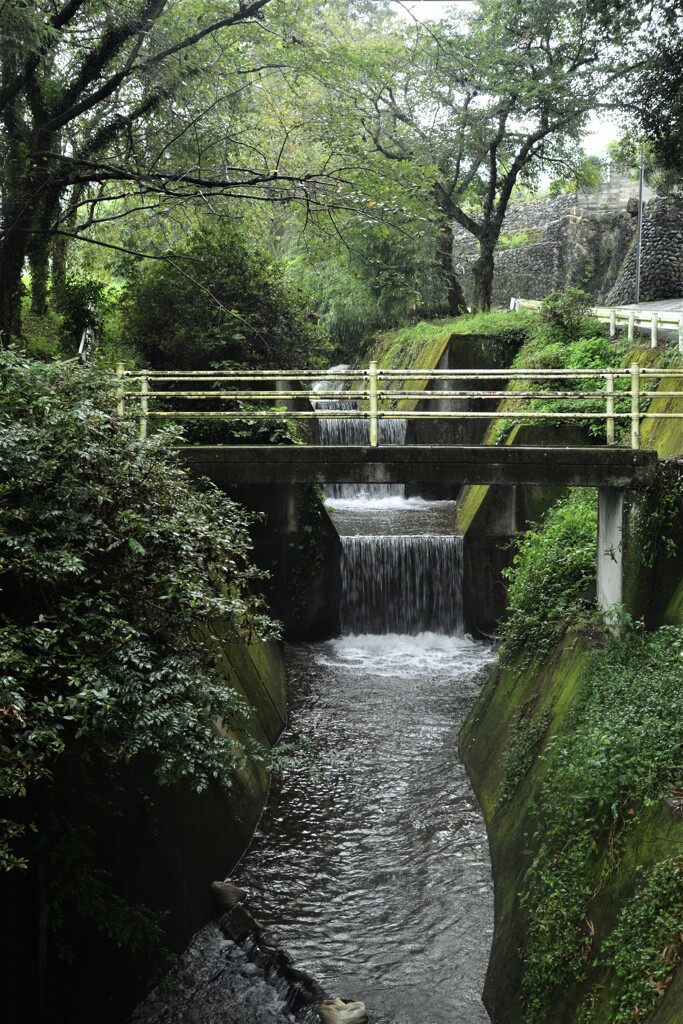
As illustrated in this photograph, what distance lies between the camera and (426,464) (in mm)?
10055

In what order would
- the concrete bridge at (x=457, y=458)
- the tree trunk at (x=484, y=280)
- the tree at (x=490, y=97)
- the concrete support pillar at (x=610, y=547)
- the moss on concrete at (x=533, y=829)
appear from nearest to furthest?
the moss on concrete at (x=533, y=829), the concrete bridge at (x=457, y=458), the concrete support pillar at (x=610, y=547), the tree at (x=490, y=97), the tree trunk at (x=484, y=280)

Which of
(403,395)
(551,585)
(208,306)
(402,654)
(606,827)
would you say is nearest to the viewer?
(606,827)

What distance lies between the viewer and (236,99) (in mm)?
14742

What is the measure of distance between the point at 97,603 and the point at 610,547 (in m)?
5.94

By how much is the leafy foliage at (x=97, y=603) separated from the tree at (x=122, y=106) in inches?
291

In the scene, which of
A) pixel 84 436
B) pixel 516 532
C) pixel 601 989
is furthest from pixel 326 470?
pixel 516 532

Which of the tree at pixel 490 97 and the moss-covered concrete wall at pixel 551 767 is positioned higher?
the tree at pixel 490 97

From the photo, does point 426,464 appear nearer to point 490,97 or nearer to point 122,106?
point 122,106

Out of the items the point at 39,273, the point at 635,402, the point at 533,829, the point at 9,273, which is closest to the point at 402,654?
the point at 635,402

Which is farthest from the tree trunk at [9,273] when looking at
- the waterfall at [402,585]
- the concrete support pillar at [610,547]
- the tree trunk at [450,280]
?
the tree trunk at [450,280]

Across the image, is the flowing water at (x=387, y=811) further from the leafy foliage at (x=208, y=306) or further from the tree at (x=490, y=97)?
the tree at (x=490, y=97)

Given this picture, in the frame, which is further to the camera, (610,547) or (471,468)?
(610,547)

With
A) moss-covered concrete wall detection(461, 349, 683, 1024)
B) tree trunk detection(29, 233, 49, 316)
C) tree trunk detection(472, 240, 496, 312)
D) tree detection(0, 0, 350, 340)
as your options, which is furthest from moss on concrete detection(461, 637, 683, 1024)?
tree trunk detection(472, 240, 496, 312)

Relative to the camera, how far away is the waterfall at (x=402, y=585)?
16719 mm
